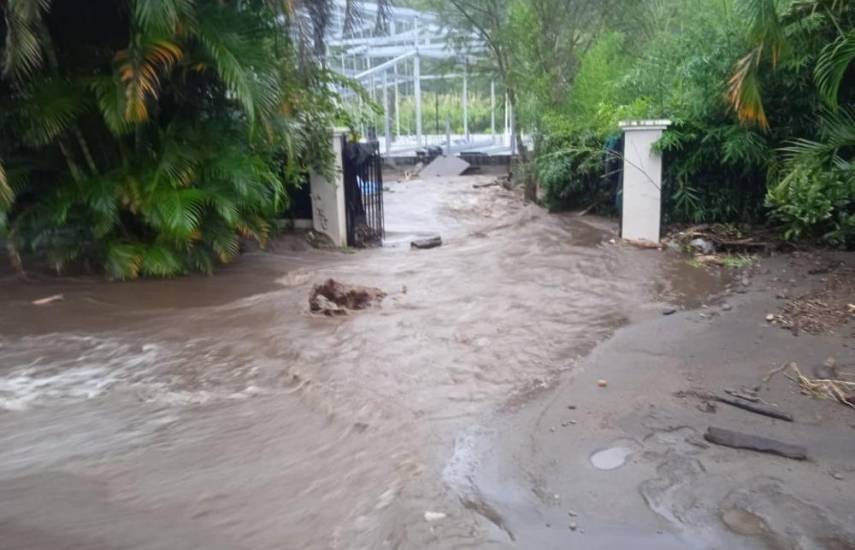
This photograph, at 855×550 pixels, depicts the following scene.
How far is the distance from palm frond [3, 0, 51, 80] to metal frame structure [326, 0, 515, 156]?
488 cm

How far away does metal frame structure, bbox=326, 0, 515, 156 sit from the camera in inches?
522

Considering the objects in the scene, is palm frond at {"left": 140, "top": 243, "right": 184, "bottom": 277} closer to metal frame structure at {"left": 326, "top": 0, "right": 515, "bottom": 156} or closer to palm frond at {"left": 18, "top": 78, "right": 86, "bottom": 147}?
palm frond at {"left": 18, "top": 78, "right": 86, "bottom": 147}

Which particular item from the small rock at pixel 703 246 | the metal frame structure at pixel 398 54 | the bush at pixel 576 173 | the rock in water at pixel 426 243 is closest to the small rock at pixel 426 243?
the rock in water at pixel 426 243

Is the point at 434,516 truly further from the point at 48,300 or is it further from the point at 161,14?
the point at 48,300

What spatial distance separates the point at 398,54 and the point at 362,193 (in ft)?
62.0

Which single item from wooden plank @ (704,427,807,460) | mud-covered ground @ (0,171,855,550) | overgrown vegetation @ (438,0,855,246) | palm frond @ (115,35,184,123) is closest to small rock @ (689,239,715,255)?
overgrown vegetation @ (438,0,855,246)

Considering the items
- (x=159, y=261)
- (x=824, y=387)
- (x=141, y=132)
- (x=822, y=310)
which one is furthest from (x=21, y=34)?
(x=822, y=310)

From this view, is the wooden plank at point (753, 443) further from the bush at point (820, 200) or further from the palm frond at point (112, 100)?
the palm frond at point (112, 100)

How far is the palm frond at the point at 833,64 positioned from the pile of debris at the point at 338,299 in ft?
17.5

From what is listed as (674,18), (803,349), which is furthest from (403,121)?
(803,349)

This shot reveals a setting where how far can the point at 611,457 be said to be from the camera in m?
4.09

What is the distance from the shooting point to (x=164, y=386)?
5.45 metres

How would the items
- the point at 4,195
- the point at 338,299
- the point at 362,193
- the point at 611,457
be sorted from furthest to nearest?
the point at 362,193 < the point at 4,195 < the point at 338,299 < the point at 611,457

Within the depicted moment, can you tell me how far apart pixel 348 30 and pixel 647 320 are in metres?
6.94
